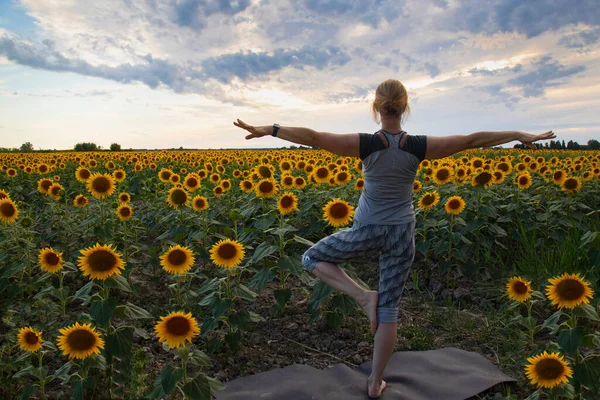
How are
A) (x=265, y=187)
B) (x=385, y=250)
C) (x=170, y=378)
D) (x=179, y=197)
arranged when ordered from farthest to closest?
1. (x=179, y=197)
2. (x=265, y=187)
3. (x=385, y=250)
4. (x=170, y=378)

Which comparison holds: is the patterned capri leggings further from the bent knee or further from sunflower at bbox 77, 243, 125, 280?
sunflower at bbox 77, 243, 125, 280

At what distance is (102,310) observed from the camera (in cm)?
326

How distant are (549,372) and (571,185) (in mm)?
4714

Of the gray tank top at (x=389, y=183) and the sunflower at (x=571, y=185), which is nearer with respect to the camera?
the gray tank top at (x=389, y=183)

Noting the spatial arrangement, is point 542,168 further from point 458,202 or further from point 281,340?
point 281,340

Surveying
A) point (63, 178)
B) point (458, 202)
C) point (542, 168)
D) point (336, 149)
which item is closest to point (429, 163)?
point (542, 168)

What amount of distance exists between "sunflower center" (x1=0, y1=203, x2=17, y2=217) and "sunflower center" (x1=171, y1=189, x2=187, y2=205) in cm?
180

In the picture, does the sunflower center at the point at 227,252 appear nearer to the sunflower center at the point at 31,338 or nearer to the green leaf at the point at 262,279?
the green leaf at the point at 262,279

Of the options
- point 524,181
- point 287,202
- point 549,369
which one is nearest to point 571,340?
point 549,369

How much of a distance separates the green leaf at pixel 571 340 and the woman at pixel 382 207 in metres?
1.15

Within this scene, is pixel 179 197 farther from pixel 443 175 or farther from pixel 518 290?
pixel 518 290

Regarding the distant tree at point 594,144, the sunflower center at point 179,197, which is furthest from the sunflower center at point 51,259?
the distant tree at point 594,144

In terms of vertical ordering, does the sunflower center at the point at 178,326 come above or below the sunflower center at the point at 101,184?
below

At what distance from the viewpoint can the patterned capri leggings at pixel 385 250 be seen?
12.2 ft
